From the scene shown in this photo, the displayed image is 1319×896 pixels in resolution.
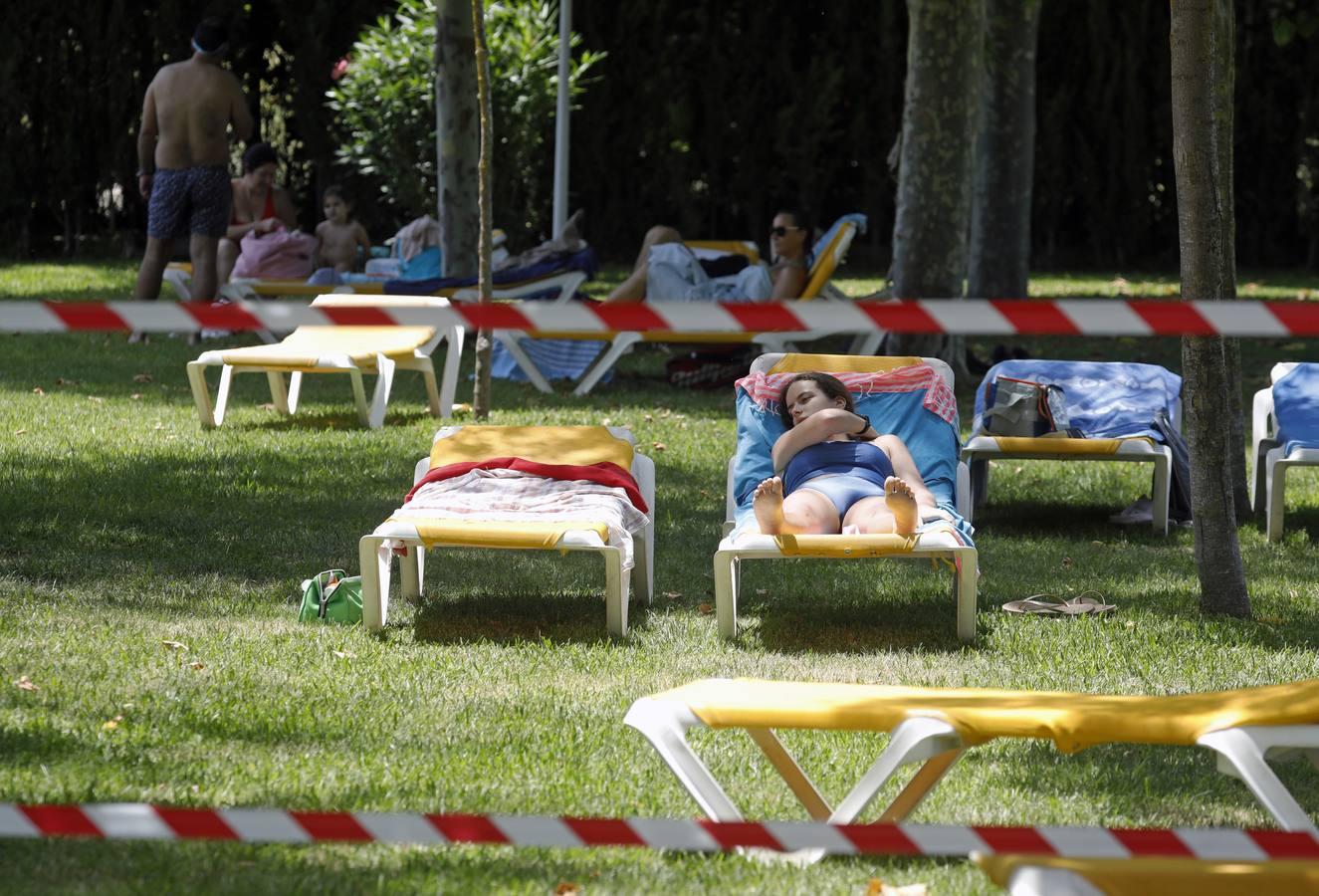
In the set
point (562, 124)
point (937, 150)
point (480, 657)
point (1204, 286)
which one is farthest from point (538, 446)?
point (562, 124)

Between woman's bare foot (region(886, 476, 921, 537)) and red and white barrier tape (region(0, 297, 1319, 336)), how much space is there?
250cm

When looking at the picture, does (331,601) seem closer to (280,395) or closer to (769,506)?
(769,506)

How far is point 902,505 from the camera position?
209 inches

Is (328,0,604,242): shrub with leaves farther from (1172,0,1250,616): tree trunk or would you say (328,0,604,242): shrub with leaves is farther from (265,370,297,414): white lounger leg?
(1172,0,1250,616): tree trunk

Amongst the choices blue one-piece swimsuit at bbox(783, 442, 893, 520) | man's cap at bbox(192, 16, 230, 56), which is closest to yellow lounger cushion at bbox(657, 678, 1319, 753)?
blue one-piece swimsuit at bbox(783, 442, 893, 520)

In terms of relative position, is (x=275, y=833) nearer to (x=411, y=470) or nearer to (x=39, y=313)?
(x=39, y=313)

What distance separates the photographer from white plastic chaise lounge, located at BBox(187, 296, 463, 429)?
905cm

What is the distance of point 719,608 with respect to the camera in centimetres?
537

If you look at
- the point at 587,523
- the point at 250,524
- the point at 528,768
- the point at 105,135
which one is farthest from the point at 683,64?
the point at 528,768

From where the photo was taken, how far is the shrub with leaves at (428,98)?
58.9 feet

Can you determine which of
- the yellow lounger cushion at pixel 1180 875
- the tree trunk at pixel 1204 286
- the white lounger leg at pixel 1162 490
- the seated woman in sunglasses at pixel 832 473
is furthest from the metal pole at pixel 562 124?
the yellow lounger cushion at pixel 1180 875

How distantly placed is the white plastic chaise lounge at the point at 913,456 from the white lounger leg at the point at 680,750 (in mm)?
1997

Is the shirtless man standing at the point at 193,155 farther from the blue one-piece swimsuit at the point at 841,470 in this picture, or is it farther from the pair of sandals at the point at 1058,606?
the pair of sandals at the point at 1058,606

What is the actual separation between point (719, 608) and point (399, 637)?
977 millimetres
